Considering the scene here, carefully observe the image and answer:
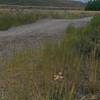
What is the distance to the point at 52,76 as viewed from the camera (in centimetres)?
850

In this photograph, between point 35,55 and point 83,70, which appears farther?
point 35,55

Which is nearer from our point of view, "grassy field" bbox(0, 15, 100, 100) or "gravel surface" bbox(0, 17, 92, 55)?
"grassy field" bbox(0, 15, 100, 100)

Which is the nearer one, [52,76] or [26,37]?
[52,76]

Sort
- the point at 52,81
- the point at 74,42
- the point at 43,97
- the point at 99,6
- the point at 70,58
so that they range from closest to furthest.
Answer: the point at 43,97, the point at 52,81, the point at 70,58, the point at 74,42, the point at 99,6

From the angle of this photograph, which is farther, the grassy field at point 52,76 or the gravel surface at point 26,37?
the gravel surface at point 26,37

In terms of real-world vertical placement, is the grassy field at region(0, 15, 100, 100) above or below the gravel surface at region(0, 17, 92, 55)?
above

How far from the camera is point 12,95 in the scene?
7855mm

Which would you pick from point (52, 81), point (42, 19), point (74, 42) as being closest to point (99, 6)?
point (42, 19)

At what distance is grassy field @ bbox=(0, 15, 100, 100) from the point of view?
7.73m

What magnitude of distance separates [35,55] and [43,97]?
3.71m

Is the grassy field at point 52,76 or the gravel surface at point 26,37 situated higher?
the grassy field at point 52,76

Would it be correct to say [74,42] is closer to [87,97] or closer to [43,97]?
[87,97]

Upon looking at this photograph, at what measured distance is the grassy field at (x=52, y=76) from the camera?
7734 mm

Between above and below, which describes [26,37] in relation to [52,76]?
below
